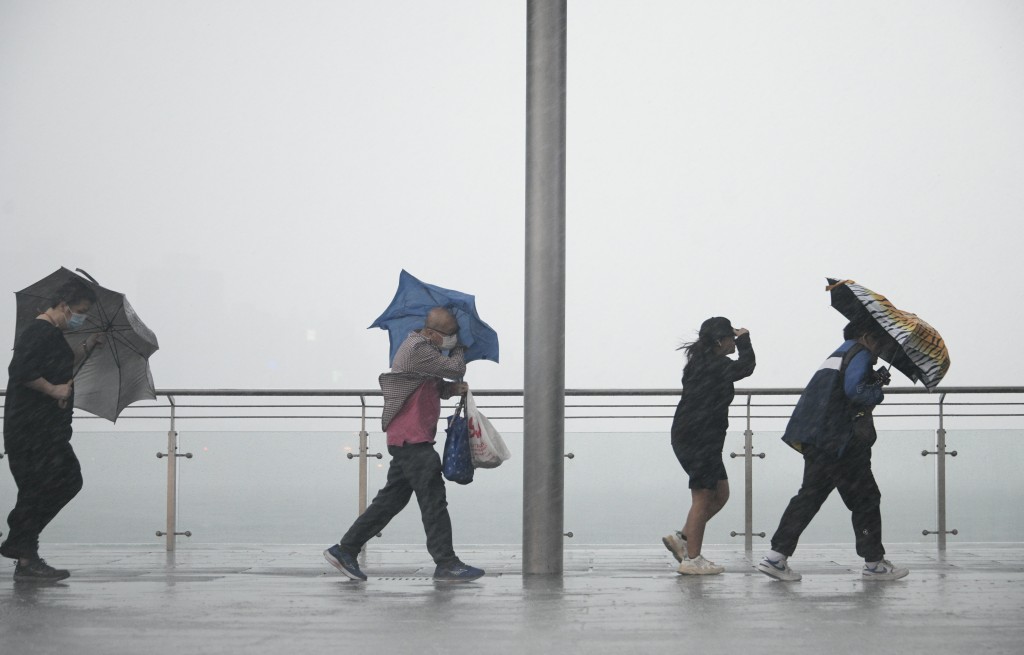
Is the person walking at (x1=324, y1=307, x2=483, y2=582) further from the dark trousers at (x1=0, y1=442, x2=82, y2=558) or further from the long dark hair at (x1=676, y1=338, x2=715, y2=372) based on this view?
the dark trousers at (x1=0, y1=442, x2=82, y2=558)

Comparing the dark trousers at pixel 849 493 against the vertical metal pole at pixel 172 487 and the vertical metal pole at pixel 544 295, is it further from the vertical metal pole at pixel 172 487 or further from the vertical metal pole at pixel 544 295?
the vertical metal pole at pixel 172 487

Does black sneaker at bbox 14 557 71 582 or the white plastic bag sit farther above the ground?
the white plastic bag

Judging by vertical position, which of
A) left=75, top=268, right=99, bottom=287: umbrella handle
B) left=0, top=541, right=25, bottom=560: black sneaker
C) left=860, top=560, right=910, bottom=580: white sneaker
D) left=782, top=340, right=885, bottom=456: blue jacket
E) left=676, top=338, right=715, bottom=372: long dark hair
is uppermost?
left=75, top=268, right=99, bottom=287: umbrella handle

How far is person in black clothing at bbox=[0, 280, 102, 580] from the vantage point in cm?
534

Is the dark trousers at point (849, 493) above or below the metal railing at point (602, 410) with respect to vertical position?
below

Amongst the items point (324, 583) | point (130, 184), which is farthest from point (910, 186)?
point (130, 184)

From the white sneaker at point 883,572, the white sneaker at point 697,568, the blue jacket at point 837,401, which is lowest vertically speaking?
the white sneaker at point 697,568

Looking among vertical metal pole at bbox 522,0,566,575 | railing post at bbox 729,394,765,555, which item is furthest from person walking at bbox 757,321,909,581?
railing post at bbox 729,394,765,555

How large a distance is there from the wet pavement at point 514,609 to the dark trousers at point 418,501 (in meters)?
0.21

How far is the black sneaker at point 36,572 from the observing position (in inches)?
212

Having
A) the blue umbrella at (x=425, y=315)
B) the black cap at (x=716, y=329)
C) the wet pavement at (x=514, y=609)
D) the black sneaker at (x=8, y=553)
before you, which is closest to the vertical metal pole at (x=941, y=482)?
the wet pavement at (x=514, y=609)

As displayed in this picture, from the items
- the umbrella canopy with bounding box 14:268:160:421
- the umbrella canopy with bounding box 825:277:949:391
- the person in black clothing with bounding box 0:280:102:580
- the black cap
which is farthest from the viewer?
the umbrella canopy with bounding box 14:268:160:421

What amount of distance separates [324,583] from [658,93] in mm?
9814

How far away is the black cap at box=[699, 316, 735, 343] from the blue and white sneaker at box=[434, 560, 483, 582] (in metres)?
1.72
